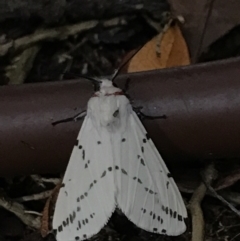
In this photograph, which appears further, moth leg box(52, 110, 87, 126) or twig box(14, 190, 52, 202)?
twig box(14, 190, 52, 202)

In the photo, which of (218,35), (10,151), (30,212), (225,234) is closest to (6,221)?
(30,212)

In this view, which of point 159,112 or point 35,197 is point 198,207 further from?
point 35,197

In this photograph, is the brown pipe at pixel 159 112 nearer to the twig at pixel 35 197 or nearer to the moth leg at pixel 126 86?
the moth leg at pixel 126 86

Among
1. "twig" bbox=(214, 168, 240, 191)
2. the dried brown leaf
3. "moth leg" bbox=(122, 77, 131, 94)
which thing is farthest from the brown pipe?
the dried brown leaf

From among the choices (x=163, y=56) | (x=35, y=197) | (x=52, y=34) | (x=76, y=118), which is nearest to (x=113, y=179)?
(x=76, y=118)

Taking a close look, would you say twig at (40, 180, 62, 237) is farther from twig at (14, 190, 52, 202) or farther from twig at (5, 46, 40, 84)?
twig at (5, 46, 40, 84)

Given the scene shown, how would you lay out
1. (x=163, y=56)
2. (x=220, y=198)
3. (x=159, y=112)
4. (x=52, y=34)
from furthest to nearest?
(x=52, y=34) → (x=163, y=56) → (x=220, y=198) → (x=159, y=112)
